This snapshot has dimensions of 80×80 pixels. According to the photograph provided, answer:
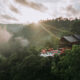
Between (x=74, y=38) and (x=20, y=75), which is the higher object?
(x=74, y=38)

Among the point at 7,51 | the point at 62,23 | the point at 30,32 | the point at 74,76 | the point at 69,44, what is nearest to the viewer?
the point at 74,76

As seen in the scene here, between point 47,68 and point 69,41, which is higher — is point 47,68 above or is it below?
below

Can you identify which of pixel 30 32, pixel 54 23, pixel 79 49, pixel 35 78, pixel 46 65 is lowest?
pixel 35 78

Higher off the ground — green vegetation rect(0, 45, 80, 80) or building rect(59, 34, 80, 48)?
building rect(59, 34, 80, 48)

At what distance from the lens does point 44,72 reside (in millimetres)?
15359

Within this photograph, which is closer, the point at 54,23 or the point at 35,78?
the point at 35,78

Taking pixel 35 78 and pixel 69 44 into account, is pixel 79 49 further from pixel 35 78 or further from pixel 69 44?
pixel 69 44

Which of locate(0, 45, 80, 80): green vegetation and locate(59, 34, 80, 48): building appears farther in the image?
locate(59, 34, 80, 48): building

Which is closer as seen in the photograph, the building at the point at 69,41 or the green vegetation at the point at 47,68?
the green vegetation at the point at 47,68

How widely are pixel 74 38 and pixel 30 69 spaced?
19.8 meters

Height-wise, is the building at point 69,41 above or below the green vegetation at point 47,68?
above

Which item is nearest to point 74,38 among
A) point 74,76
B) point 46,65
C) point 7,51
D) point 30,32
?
point 7,51

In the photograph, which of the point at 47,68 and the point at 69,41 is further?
the point at 69,41

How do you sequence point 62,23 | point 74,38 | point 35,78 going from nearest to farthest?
1. point 35,78
2. point 74,38
3. point 62,23
